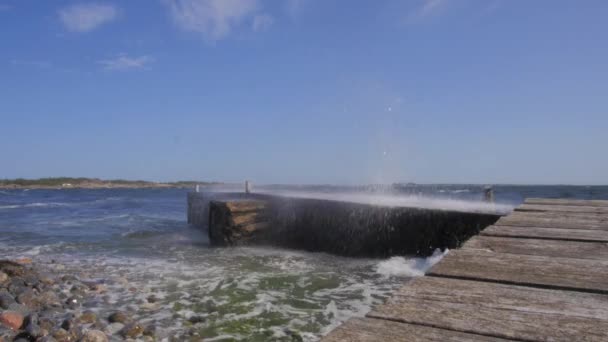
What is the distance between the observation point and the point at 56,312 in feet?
17.5

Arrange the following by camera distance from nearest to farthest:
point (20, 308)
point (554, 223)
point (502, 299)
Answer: point (502, 299) → point (554, 223) → point (20, 308)

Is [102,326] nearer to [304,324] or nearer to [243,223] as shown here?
[304,324]

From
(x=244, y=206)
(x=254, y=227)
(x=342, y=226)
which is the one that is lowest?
(x=254, y=227)

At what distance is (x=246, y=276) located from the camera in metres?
7.12

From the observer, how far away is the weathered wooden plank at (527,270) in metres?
1.55

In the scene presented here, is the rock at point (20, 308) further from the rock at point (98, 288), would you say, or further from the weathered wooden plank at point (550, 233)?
the weathered wooden plank at point (550, 233)

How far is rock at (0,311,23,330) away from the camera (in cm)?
471

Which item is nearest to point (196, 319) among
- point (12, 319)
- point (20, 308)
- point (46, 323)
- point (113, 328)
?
point (113, 328)

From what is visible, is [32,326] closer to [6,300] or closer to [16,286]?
[6,300]

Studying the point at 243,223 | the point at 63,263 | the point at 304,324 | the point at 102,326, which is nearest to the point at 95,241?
the point at 63,263

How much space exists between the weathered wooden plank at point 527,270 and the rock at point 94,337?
3.94 m

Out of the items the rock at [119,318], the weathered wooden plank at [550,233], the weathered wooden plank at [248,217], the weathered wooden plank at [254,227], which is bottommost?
the rock at [119,318]

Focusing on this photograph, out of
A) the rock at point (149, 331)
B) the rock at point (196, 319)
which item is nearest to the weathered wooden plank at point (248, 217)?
the rock at point (196, 319)

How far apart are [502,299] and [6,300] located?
654cm
